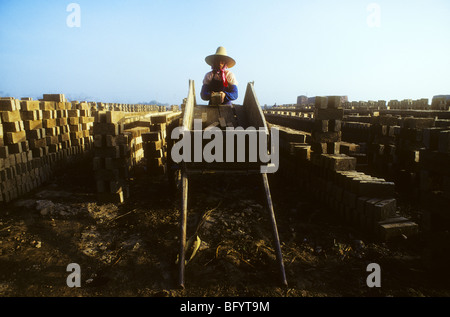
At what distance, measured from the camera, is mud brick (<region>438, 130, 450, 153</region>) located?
3002 millimetres

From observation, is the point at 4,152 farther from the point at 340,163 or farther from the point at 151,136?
the point at 340,163

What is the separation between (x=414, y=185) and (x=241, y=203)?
4.28 meters

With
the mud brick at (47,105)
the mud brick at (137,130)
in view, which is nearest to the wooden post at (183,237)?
the mud brick at (137,130)

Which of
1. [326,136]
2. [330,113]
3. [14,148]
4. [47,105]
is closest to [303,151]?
[326,136]

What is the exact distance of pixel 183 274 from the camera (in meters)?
2.99

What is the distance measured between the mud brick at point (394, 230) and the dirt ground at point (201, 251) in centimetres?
11

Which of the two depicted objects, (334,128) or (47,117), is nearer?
(334,128)

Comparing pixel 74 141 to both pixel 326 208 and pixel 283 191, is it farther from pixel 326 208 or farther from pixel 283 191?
pixel 326 208

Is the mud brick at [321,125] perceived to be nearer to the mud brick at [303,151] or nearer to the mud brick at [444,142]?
the mud brick at [303,151]

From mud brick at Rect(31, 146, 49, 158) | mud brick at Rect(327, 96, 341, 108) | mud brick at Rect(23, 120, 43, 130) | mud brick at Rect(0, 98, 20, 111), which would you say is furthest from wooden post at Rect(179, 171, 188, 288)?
mud brick at Rect(31, 146, 49, 158)

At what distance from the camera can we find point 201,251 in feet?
12.1

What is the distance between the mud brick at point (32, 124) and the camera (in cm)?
609
